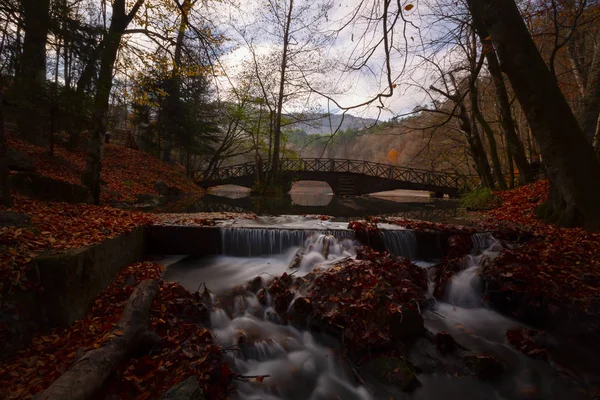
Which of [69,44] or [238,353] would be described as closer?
[238,353]

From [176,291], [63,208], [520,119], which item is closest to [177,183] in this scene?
[63,208]

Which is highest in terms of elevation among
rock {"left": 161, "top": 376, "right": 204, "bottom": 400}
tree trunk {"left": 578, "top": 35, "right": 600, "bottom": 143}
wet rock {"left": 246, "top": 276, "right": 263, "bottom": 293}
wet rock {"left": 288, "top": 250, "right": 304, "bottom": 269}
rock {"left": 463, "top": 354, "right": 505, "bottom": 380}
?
Result: tree trunk {"left": 578, "top": 35, "right": 600, "bottom": 143}

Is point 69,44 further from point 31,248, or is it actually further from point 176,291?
point 176,291

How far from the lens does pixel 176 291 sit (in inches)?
147

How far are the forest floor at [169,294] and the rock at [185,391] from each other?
0.23 m

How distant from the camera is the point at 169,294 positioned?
3.62 metres

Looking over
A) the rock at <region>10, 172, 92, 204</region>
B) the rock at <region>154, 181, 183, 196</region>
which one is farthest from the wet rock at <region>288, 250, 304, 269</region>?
the rock at <region>154, 181, 183, 196</region>

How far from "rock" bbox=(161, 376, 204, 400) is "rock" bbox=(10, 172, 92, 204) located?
548 cm

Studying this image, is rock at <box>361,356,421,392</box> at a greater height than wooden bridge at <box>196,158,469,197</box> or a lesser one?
lesser

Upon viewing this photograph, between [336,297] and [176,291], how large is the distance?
203 cm

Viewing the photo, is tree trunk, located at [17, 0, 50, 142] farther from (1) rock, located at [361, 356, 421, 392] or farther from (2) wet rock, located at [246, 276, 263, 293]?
(1) rock, located at [361, 356, 421, 392]

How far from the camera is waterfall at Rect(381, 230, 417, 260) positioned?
606 cm

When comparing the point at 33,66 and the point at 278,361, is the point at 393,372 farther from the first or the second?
the point at 33,66

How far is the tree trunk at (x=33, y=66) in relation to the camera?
4.49m
